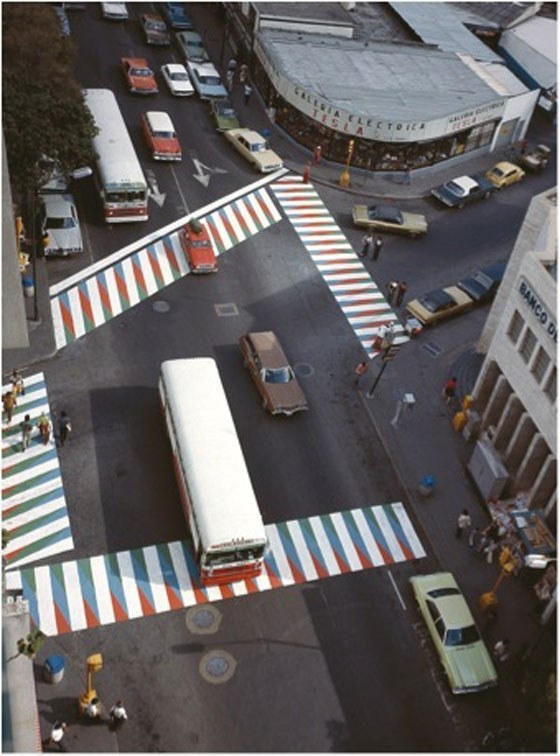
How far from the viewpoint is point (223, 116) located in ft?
212

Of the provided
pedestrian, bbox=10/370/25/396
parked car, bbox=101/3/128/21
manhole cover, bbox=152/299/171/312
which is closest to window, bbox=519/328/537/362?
manhole cover, bbox=152/299/171/312

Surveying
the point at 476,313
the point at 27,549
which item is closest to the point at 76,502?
the point at 27,549

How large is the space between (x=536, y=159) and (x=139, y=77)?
1275 inches

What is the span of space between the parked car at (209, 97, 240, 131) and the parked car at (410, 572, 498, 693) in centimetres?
4088

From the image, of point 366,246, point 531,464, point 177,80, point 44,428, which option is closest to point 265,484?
point 44,428

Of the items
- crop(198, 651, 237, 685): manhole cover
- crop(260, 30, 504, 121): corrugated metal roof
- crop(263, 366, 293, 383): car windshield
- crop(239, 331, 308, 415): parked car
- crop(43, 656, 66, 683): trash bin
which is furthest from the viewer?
crop(260, 30, 504, 121): corrugated metal roof

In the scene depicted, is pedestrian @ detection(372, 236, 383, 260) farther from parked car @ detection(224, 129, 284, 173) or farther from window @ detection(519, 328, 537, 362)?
window @ detection(519, 328, 537, 362)

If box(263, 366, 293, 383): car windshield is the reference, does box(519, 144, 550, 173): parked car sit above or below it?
above

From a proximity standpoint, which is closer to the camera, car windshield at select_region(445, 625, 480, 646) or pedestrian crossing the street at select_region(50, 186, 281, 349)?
car windshield at select_region(445, 625, 480, 646)

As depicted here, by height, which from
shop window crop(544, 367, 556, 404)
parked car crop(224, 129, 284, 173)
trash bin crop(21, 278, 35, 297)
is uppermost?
shop window crop(544, 367, 556, 404)

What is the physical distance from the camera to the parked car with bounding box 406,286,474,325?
166 feet

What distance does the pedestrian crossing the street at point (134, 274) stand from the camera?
4725 centimetres

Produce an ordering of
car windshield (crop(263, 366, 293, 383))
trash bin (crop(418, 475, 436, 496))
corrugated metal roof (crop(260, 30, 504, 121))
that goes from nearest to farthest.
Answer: trash bin (crop(418, 475, 436, 496)), car windshield (crop(263, 366, 293, 383)), corrugated metal roof (crop(260, 30, 504, 121))

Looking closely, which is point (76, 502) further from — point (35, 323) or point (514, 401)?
point (514, 401)
